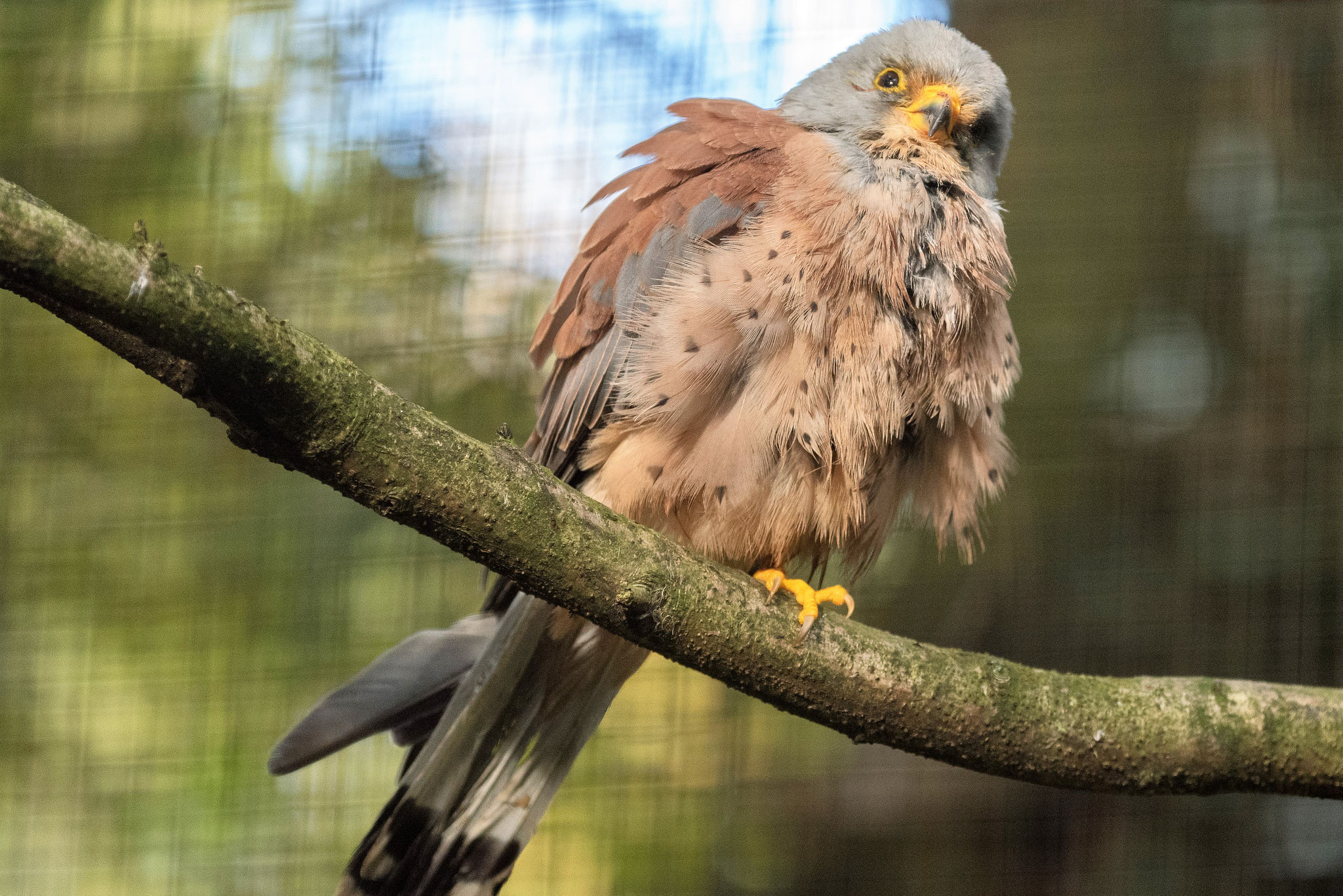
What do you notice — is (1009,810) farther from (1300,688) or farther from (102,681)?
(102,681)

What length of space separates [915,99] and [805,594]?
1.17 m

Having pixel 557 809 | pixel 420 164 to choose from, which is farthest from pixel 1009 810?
pixel 420 164

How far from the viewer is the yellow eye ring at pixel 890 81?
2.52m

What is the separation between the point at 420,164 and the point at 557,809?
233 centimetres

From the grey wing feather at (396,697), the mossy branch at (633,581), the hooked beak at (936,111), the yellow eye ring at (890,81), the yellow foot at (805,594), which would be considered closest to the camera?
the mossy branch at (633,581)

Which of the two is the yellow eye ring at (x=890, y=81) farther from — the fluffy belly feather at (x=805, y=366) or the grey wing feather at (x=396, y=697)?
the grey wing feather at (x=396, y=697)

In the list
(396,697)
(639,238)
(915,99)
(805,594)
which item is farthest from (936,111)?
(396,697)

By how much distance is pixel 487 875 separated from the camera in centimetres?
225

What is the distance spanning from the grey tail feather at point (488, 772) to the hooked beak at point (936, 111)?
4.19ft

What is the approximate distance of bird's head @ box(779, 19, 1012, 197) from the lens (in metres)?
2.40

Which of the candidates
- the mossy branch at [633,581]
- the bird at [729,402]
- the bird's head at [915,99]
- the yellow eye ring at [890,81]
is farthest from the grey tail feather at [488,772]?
the yellow eye ring at [890,81]

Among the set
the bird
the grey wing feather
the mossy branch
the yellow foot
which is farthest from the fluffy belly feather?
the grey wing feather

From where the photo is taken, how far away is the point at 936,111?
2.40 metres

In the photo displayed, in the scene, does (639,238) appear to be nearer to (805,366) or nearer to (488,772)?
(805,366)
